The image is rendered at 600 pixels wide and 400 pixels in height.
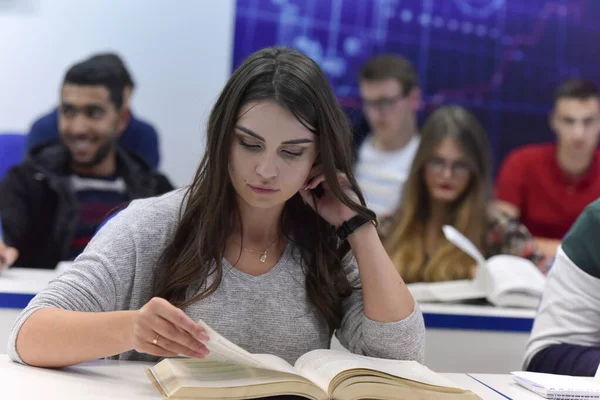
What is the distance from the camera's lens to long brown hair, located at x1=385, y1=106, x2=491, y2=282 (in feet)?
10.8

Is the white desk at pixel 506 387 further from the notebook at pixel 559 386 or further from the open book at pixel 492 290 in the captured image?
the open book at pixel 492 290

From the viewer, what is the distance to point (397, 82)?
176 inches

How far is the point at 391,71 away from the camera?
175 inches

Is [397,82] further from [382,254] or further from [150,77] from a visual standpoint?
[382,254]

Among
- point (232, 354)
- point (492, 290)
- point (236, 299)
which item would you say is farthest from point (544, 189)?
point (232, 354)

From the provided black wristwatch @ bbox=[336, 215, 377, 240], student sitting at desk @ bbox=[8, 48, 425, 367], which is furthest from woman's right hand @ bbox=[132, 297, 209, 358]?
black wristwatch @ bbox=[336, 215, 377, 240]

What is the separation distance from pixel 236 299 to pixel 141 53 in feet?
9.63

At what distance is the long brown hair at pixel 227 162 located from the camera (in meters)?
1.51

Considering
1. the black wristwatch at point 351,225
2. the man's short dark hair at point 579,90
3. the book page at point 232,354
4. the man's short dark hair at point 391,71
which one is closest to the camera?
the book page at point 232,354

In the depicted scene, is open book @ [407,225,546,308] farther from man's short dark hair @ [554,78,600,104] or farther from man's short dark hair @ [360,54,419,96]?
man's short dark hair @ [554,78,600,104]

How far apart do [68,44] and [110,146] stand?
1.96 ft

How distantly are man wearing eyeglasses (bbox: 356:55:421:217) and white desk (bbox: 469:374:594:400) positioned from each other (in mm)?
2819

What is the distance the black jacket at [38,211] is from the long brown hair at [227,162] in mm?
2482

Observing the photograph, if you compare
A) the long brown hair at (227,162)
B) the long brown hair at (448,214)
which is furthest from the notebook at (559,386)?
the long brown hair at (448,214)
